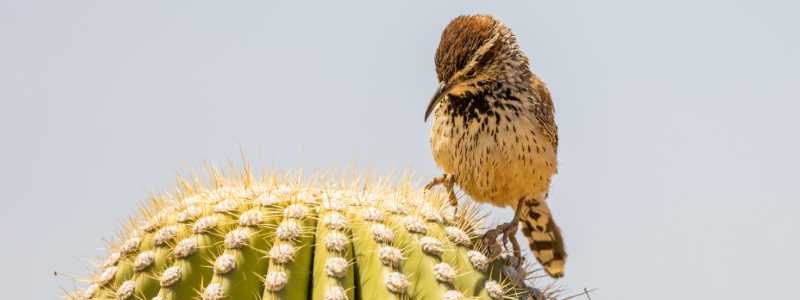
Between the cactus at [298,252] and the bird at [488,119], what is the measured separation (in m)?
0.63

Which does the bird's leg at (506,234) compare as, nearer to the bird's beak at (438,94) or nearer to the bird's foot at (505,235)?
the bird's foot at (505,235)

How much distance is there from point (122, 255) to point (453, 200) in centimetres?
115

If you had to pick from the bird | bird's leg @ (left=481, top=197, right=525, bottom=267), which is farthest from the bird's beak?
bird's leg @ (left=481, top=197, right=525, bottom=267)

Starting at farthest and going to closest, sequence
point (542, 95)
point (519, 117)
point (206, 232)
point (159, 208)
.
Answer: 1. point (542, 95)
2. point (519, 117)
3. point (159, 208)
4. point (206, 232)

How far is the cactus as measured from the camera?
135 centimetres

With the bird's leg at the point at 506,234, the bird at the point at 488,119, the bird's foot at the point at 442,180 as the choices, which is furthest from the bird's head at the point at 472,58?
the bird's leg at the point at 506,234

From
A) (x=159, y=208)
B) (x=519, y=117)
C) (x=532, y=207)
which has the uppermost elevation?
(x=519, y=117)

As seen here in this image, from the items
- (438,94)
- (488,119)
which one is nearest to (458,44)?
Answer: (438,94)

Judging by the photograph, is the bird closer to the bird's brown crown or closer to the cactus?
the bird's brown crown

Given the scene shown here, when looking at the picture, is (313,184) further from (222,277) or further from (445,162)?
(445,162)

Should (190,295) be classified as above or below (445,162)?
below

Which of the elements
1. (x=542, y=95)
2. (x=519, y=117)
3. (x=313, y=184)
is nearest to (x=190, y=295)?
(x=313, y=184)

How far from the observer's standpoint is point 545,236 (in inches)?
117

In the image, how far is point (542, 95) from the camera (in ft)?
8.95
